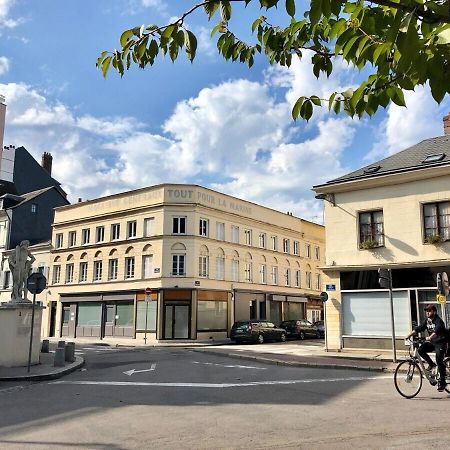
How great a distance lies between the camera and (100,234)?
38938 mm

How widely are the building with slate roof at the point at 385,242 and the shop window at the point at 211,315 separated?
14737 mm

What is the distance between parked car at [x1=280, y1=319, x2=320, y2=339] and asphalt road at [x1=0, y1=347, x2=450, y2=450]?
68.9 ft

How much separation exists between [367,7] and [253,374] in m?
11.4

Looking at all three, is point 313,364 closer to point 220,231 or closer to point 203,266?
point 203,266

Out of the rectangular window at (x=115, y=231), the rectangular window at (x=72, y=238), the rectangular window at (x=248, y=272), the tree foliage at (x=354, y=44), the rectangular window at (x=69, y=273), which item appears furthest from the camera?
the rectangular window at (x=72, y=238)

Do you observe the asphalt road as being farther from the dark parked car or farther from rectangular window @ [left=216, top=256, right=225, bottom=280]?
rectangular window @ [left=216, top=256, right=225, bottom=280]

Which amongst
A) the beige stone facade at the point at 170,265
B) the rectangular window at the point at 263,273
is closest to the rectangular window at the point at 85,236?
the beige stone facade at the point at 170,265

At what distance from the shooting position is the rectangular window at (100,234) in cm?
3862

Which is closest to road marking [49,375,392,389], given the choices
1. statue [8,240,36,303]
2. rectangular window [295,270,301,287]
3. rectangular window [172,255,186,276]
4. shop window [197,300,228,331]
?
statue [8,240,36,303]

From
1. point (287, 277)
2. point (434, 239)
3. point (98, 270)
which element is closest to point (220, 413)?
point (434, 239)

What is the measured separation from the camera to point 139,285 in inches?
1375

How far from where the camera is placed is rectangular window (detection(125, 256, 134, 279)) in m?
36.0

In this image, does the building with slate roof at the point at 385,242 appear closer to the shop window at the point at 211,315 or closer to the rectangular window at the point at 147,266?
the shop window at the point at 211,315

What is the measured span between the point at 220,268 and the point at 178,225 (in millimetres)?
4555
